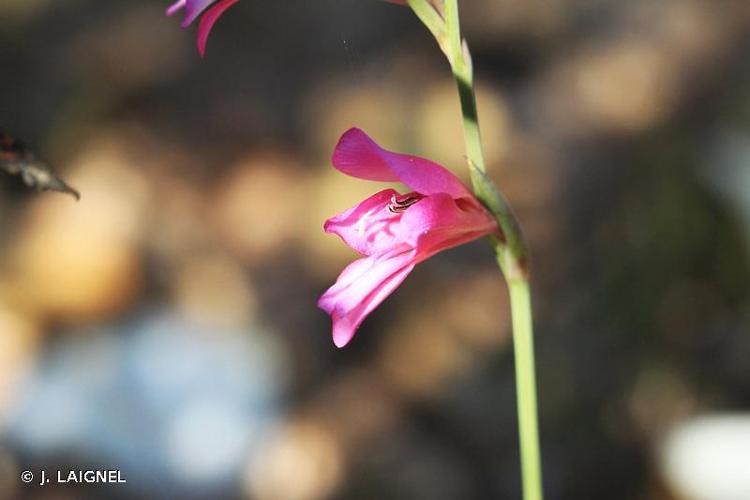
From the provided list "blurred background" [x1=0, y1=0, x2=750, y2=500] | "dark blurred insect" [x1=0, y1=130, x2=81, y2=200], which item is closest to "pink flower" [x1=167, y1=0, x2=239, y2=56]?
"dark blurred insect" [x1=0, y1=130, x2=81, y2=200]

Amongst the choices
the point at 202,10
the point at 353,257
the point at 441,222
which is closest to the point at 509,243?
the point at 441,222

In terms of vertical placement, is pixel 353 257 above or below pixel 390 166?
above

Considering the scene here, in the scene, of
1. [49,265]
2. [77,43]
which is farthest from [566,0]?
[49,265]

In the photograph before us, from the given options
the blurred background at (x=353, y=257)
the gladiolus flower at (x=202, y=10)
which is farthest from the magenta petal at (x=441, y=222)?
the blurred background at (x=353, y=257)

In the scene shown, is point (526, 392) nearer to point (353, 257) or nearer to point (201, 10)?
point (201, 10)

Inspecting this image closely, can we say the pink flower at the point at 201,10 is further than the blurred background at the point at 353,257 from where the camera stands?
No

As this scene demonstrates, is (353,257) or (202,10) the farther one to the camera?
(353,257)

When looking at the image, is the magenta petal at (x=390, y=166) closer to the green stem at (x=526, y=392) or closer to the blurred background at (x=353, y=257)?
the green stem at (x=526, y=392)
